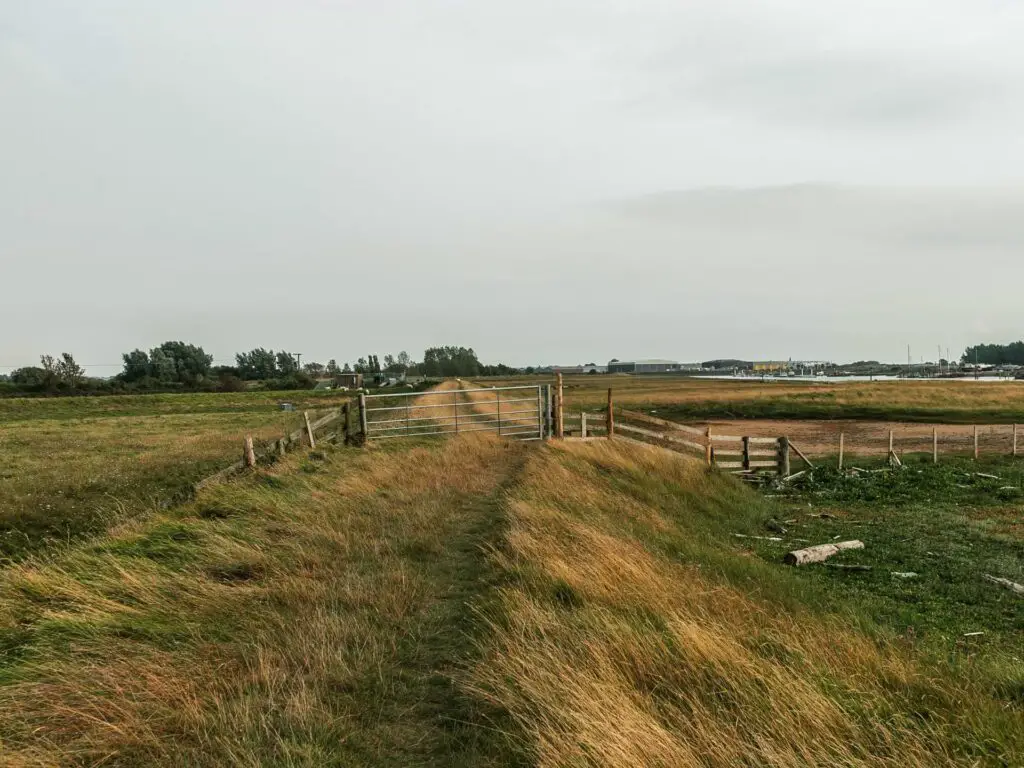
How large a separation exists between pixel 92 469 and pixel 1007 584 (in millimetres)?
24403

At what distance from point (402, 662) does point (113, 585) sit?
10.4 feet

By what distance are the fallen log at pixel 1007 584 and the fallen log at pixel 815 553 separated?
2.07 metres

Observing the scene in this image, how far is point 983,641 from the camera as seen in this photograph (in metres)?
6.44

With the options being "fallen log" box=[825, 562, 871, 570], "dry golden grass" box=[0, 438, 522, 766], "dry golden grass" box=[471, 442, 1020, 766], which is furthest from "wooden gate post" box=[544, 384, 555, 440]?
"dry golden grass" box=[471, 442, 1020, 766]

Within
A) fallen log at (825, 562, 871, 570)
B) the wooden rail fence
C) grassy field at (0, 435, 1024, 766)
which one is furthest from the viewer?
the wooden rail fence

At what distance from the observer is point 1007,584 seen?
850cm

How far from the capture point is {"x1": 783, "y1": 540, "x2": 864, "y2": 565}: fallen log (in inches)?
375

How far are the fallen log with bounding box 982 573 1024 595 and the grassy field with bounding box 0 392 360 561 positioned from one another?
13.1 metres

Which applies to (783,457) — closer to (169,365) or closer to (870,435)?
(870,435)

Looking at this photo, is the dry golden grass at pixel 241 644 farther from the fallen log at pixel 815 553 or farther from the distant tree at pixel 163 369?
the distant tree at pixel 163 369

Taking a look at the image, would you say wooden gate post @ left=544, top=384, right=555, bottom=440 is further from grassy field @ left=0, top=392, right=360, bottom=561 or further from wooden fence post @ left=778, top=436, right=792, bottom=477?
grassy field @ left=0, top=392, right=360, bottom=561

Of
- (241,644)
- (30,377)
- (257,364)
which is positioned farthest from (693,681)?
(257,364)

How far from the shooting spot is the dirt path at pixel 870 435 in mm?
28172

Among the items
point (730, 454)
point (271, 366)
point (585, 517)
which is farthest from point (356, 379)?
point (585, 517)
